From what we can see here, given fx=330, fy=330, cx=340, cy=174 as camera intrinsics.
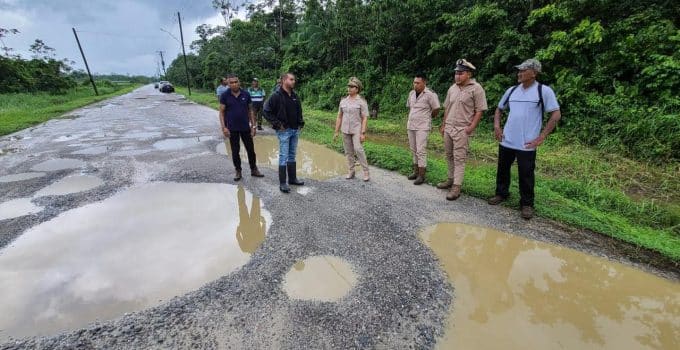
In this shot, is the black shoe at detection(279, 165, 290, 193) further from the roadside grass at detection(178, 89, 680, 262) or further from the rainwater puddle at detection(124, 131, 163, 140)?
the rainwater puddle at detection(124, 131, 163, 140)

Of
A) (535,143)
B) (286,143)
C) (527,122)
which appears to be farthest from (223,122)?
(535,143)

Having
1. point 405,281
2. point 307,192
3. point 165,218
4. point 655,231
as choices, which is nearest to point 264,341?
point 405,281

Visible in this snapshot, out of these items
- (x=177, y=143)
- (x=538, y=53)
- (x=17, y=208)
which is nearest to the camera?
(x=17, y=208)

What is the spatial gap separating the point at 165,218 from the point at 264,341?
2.58 m

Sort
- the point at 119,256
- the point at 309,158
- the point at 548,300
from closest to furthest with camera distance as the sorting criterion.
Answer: the point at 548,300, the point at 119,256, the point at 309,158

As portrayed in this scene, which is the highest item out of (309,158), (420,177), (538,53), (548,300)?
(538,53)

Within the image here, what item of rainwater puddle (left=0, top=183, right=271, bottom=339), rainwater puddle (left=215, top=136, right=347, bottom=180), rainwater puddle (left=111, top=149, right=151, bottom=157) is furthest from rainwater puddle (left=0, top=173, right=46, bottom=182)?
rainwater puddle (left=215, top=136, right=347, bottom=180)

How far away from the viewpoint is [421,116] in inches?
197

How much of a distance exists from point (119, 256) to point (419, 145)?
4.09 metres

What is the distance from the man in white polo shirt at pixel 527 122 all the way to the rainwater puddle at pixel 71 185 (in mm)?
6060

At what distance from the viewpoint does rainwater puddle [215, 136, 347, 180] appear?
20.0 feet

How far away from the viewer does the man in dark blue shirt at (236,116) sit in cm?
530

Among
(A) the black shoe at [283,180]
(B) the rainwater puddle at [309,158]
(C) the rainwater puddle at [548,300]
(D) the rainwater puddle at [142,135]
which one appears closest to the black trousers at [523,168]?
(C) the rainwater puddle at [548,300]

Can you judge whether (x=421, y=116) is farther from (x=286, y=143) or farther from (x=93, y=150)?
(x=93, y=150)
